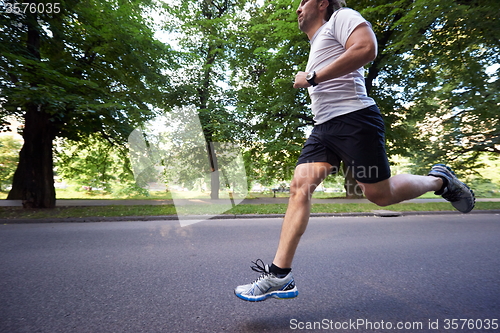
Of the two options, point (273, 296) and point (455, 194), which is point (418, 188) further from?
point (273, 296)

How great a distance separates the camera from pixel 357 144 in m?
1.74

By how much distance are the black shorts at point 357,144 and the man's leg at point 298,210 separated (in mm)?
85

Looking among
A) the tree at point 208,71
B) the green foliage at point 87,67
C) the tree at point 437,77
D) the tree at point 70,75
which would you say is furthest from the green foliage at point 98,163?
the tree at point 437,77

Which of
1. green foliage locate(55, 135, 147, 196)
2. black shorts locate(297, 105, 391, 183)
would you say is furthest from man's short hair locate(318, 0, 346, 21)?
green foliage locate(55, 135, 147, 196)

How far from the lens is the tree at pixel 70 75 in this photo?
6992mm

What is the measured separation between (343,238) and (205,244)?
86.7 inches

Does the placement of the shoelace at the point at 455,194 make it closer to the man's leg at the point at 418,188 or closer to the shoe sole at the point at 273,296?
the man's leg at the point at 418,188

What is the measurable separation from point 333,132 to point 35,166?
1019 cm

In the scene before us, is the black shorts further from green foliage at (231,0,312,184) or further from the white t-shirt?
green foliage at (231,0,312,184)

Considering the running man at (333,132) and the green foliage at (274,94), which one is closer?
the running man at (333,132)

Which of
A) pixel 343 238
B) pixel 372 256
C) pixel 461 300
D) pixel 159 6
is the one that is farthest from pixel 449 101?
pixel 159 6

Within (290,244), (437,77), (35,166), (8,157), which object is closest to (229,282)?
(290,244)

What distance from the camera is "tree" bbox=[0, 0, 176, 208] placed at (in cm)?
699

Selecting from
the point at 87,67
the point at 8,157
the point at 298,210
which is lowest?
the point at 298,210
